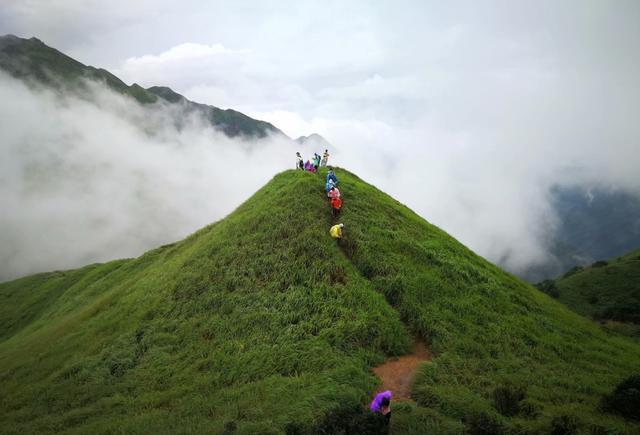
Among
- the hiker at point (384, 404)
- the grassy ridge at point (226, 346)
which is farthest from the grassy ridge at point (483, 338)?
the hiker at point (384, 404)

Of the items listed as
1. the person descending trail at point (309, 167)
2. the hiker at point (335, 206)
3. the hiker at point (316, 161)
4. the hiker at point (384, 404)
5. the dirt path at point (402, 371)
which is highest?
the hiker at point (316, 161)

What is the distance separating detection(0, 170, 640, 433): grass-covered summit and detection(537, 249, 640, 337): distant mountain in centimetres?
2664

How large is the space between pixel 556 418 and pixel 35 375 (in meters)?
27.7

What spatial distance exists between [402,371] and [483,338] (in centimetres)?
565

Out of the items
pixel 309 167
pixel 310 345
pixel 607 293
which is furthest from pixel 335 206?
pixel 607 293

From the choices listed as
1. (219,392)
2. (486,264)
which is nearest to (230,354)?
(219,392)

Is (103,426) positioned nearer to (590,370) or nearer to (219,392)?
(219,392)

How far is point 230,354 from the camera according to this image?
1850 cm

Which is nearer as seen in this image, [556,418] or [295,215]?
[556,418]

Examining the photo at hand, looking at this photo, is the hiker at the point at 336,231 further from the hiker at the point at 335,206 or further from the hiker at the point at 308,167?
the hiker at the point at 308,167

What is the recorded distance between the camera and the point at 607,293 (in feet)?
194

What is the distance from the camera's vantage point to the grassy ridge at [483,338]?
14070mm

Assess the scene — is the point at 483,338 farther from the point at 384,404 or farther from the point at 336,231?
the point at 336,231

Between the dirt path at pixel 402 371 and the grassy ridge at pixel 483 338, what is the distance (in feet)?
1.67
